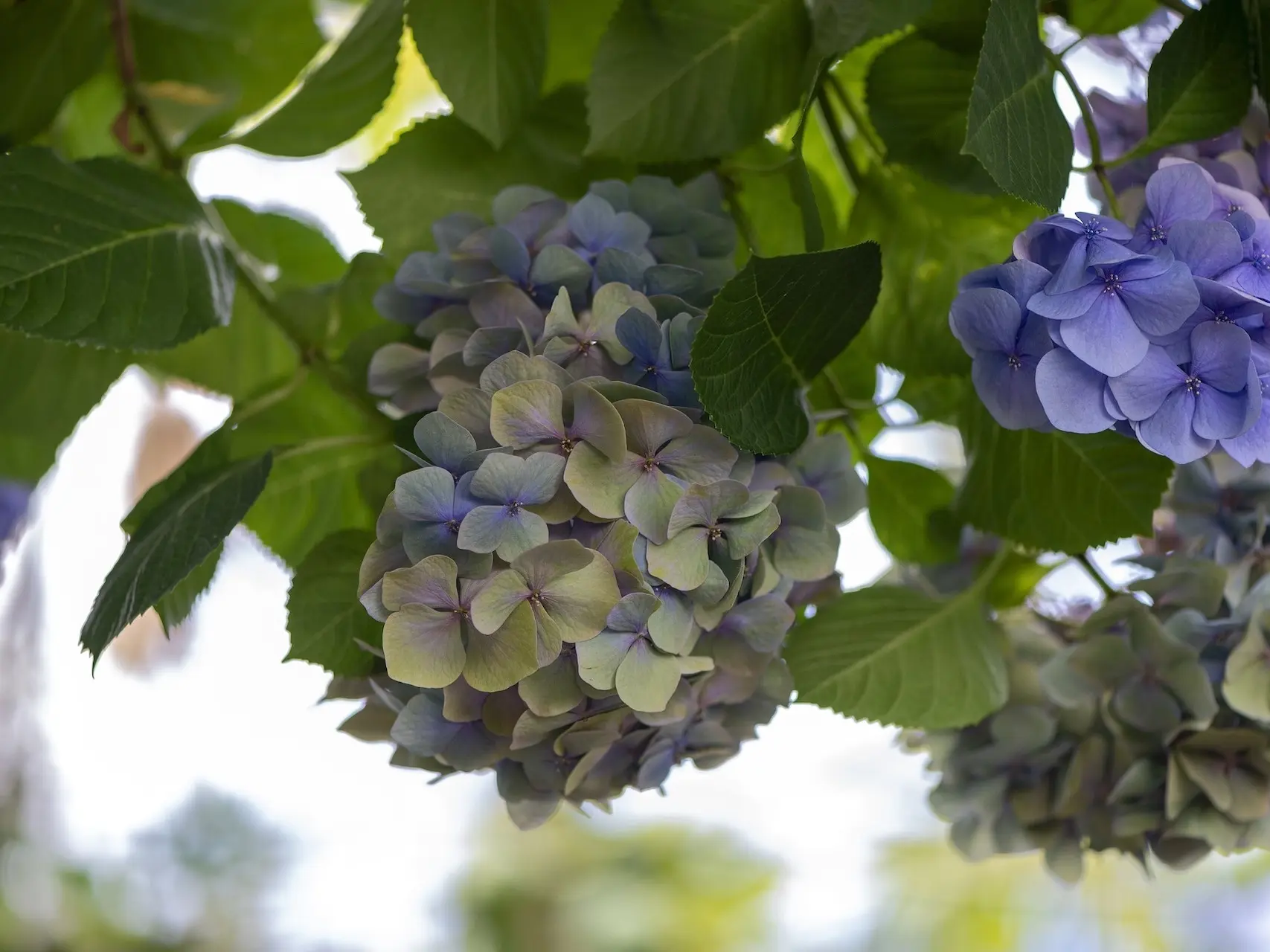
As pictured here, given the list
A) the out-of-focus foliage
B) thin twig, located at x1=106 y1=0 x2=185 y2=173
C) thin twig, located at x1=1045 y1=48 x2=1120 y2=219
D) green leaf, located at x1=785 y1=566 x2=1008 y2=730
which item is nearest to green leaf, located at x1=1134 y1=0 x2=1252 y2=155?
thin twig, located at x1=1045 y1=48 x2=1120 y2=219

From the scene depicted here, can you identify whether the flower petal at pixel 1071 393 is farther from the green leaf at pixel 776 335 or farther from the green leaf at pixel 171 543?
the green leaf at pixel 171 543

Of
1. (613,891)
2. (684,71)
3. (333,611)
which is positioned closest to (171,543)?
(333,611)

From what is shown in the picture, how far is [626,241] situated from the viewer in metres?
0.22

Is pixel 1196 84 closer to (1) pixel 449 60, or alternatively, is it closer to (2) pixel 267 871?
(1) pixel 449 60

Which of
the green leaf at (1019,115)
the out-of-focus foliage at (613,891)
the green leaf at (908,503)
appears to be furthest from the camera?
the out-of-focus foliage at (613,891)

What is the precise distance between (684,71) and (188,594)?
153 mm

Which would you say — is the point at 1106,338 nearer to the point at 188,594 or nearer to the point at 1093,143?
the point at 1093,143

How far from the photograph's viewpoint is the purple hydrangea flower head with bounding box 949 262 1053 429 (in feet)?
0.61

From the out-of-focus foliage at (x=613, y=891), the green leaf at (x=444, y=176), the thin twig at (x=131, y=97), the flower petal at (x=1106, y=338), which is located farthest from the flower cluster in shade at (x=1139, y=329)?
the out-of-focus foliage at (x=613, y=891)

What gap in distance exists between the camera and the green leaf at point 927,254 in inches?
9.8

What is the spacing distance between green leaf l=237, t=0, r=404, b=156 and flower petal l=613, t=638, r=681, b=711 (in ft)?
0.57

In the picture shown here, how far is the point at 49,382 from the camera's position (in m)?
0.30

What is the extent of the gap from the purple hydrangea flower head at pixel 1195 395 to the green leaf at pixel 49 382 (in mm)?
245

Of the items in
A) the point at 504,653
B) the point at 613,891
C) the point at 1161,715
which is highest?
the point at 504,653
